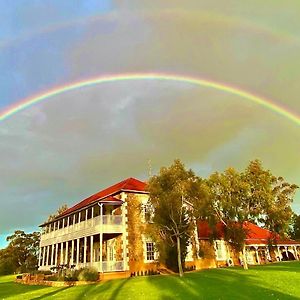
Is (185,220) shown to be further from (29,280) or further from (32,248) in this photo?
(32,248)

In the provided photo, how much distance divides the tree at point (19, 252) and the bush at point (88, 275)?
3903 cm

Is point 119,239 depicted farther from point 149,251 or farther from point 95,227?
point 149,251

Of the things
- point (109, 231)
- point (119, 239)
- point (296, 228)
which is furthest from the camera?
point (296, 228)

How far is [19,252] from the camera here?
64812mm

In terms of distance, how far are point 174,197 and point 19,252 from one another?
2017 inches

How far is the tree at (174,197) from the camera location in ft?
81.2

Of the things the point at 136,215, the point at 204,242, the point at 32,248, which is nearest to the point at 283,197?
the point at 204,242

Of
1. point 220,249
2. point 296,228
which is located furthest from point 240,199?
point 296,228

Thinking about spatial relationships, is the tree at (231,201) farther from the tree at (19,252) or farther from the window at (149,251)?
the tree at (19,252)

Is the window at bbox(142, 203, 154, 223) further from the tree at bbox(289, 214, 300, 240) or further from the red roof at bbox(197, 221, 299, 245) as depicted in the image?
the tree at bbox(289, 214, 300, 240)

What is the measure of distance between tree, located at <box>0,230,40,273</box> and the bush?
39.0m

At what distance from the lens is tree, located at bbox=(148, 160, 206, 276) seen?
2475 cm

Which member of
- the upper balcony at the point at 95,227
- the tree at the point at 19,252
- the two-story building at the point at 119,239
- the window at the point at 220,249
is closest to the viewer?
the upper balcony at the point at 95,227

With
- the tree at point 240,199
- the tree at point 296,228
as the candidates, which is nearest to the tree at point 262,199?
the tree at point 240,199
